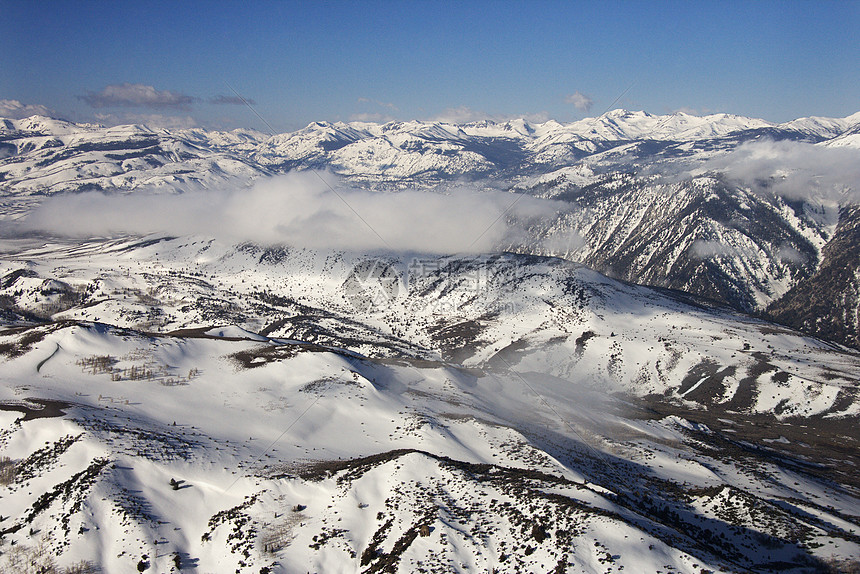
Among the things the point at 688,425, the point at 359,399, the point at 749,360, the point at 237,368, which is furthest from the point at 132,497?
the point at 749,360

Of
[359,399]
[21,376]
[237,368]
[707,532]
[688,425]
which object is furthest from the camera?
[688,425]

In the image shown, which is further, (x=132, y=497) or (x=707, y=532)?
(x=707, y=532)

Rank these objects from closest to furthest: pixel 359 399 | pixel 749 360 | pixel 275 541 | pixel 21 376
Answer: pixel 275 541 → pixel 21 376 → pixel 359 399 → pixel 749 360

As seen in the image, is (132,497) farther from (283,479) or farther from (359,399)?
(359,399)

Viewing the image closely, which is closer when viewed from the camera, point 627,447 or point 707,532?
point 707,532

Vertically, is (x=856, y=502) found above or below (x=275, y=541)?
below

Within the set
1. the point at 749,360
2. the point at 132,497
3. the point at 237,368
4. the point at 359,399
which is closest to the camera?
the point at 132,497

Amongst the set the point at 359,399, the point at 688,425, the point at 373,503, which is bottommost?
the point at 688,425

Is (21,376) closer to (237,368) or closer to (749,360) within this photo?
(237,368)

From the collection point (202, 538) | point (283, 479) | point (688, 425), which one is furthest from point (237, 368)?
point (688, 425)
